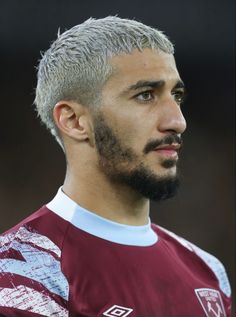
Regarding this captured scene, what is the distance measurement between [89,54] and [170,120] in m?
0.30

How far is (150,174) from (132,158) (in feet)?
0.22

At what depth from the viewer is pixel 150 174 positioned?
2.04 m

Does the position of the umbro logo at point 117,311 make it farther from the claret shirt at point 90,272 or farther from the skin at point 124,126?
the skin at point 124,126

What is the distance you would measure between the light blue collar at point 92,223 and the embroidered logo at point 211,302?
250 mm

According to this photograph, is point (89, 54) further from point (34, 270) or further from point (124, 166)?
point (34, 270)

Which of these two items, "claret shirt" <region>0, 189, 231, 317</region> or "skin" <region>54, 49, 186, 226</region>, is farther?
"skin" <region>54, 49, 186, 226</region>

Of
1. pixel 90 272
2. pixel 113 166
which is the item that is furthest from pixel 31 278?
pixel 113 166

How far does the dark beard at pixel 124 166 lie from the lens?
204 cm

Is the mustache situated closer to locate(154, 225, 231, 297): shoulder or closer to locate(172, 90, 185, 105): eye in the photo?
locate(172, 90, 185, 105): eye

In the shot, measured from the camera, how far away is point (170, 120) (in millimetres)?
2021

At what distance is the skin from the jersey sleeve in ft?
0.72

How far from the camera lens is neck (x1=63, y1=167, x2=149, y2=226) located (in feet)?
6.87

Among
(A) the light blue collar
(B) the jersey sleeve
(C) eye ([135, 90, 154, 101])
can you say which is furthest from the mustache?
(B) the jersey sleeve

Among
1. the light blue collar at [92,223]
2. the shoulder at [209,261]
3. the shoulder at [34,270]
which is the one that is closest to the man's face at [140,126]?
the light blue collar at [92,223]
